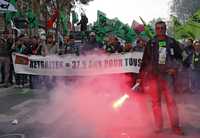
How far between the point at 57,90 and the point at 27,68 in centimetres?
149

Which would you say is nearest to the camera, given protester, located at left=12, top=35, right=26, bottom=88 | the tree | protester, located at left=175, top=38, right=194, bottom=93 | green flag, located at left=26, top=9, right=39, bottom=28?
protester, located at left=175, top=38, right=194, bottom=93

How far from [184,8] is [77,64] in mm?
85041

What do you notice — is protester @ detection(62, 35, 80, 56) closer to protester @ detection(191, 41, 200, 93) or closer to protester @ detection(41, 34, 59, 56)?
protester @ detection(41, 34, 59, 56)

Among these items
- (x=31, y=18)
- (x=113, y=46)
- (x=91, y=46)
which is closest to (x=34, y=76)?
(x=91, y=46)

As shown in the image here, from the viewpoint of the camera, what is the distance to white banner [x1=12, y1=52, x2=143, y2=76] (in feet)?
51.5

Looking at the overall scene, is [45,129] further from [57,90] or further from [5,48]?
[5,48]

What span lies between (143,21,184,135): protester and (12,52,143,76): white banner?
21.9 feet

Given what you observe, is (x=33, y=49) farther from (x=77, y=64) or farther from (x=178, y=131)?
(x=178, y=131)

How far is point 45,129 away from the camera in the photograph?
911 cm

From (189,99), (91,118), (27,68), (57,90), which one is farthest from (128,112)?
(27,68)

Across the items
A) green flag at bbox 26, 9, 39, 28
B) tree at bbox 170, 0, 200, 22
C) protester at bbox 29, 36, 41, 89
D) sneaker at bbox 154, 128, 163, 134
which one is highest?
tree at bbox 170, 0, 200, 22

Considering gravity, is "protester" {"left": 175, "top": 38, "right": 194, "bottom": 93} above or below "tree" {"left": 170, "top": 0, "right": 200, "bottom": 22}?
below

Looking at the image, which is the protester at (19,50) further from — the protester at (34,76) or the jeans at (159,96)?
the jeans at (159,96)

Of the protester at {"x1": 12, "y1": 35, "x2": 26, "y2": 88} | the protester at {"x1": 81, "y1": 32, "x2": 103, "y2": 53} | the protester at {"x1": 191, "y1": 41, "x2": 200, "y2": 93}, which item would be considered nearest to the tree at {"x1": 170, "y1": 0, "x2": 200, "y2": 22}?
the protester at {"x1": 81, "y1": 32, "x2": 103, "y2": 53}
